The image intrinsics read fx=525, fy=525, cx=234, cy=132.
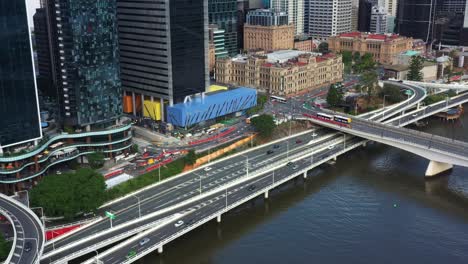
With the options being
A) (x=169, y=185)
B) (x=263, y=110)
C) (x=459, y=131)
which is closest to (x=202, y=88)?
(x=263, y=110)

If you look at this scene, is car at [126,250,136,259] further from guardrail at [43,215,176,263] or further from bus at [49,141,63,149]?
bus at [49,141,63,149]

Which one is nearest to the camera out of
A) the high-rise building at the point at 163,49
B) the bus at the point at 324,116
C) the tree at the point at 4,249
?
the tree at the point at 4,249

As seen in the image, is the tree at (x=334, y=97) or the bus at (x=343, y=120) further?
the tree at (x=334, y=97)

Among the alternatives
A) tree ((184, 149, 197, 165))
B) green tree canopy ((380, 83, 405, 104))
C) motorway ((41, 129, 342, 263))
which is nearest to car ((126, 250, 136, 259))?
motorway ((41, 129, 342, 263))

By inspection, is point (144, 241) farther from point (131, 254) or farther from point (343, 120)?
point (343, 120)

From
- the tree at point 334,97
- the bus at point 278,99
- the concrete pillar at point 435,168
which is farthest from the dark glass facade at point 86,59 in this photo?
the concrete pillar at point 435,168

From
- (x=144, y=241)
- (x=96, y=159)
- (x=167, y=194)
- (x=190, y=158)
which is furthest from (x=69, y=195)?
(x=190, y=158)

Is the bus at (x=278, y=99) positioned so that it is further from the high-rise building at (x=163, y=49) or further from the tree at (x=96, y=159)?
the tree at (x=96, y=159)
